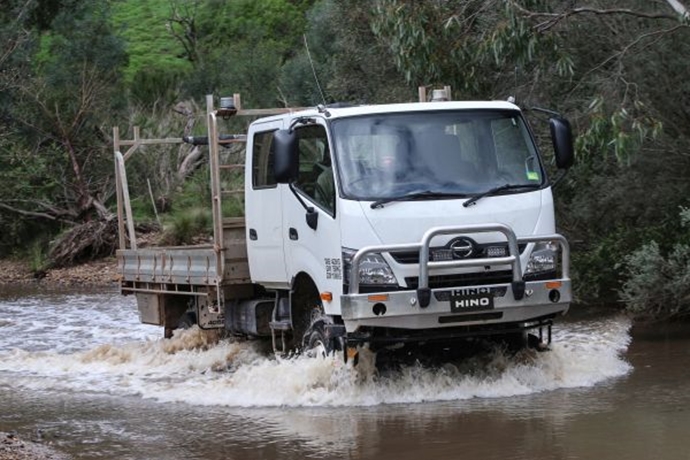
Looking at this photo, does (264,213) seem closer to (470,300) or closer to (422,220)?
(422,220)

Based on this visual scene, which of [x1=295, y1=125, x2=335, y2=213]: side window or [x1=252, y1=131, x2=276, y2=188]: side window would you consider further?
[x1=252, y1=131, x2=276, y2=188]: side window

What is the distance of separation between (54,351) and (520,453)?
29.7ft

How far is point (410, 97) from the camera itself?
Answer: 18.9 metres

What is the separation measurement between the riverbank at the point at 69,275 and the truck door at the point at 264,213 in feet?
46.4

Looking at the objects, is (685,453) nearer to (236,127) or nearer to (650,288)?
(650,288)

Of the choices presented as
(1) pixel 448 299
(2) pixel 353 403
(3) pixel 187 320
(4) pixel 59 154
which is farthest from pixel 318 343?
(4) pixel 59 154

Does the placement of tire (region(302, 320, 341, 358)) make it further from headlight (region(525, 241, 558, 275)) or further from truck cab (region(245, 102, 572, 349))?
headlight (region(525, 241, 558, 275))

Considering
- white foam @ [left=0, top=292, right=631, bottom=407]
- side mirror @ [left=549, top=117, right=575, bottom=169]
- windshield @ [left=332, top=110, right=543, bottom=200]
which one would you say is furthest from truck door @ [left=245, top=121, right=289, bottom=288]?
side mirror @ [left=549, top=117, right=575, bottom=169]

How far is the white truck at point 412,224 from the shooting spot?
32.5 feet

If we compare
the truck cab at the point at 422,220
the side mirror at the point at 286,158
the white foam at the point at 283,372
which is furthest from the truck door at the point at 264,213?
the side mirror at the point at 286,158

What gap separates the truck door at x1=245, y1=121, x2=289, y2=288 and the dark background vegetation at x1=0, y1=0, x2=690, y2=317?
383 centimetres

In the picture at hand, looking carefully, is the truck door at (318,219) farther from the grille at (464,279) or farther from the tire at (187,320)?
the tire at (187,320)

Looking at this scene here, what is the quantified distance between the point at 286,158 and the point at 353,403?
7.04 ft

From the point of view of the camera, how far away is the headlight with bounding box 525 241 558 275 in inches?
405
